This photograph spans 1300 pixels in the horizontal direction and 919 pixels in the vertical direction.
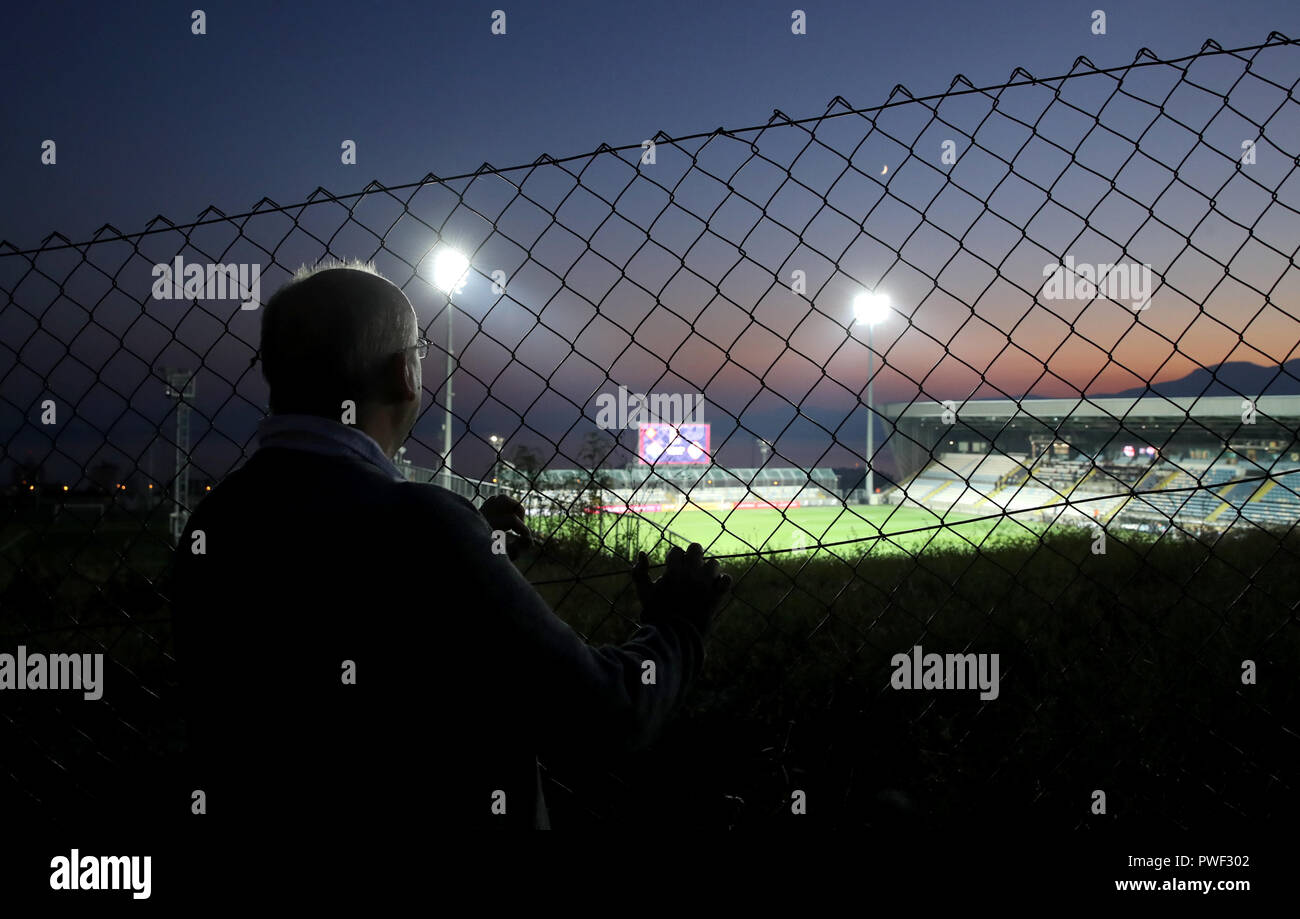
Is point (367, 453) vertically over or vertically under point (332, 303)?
under

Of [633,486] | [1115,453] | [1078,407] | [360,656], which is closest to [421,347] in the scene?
[360,656]

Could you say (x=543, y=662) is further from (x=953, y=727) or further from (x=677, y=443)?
(x=953, y=727)

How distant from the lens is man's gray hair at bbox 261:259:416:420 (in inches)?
43.8

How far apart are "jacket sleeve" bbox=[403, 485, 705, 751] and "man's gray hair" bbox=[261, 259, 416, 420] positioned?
259mm

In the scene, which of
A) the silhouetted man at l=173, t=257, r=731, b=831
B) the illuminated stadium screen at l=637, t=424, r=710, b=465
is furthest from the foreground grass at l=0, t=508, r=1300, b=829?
the silhouetted man at l=173, t=257, r=731, b=831

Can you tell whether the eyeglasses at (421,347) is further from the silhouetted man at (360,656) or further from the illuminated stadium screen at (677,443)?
the illuminated stadium screen at (677,443)

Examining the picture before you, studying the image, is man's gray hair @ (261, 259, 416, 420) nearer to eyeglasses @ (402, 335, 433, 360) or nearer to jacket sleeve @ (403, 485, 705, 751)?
eyeglasses @ (402, 335, 433, 360)

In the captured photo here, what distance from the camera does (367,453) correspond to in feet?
3.60

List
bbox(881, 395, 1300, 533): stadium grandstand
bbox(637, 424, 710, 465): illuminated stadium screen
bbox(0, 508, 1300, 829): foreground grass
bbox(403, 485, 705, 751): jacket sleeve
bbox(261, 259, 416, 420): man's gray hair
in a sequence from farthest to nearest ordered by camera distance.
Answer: bbox(0, 508, 1300, 829): foreground grass → bbox(881, 395, 1300, 533): stadium grandstand → bbox(637, 424, 710, 465): illuminated stadium screen → bbox(261, 259, 416, 420): man's gray hair → bbox(403, 485, 705, 751): jacket sleeve

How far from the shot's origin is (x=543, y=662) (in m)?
0.98

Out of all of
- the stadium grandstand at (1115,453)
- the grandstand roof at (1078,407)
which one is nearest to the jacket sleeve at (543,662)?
the stadium grandstand at (1115,453)
